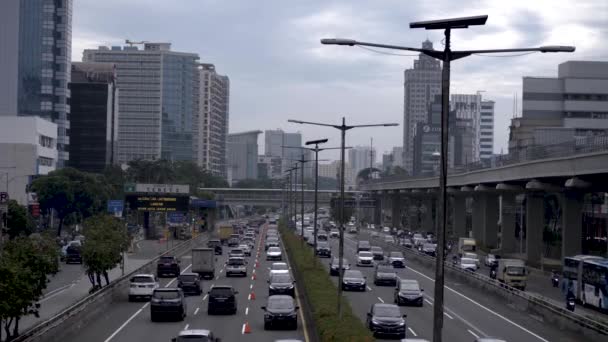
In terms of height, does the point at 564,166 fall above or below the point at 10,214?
above

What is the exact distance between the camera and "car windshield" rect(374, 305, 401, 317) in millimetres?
33750

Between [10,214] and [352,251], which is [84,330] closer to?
[10,214]

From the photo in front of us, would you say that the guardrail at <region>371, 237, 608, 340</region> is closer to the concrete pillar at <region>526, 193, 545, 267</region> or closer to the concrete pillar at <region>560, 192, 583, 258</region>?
the concrete pillar at <region>560, 192, 583, 258</region>

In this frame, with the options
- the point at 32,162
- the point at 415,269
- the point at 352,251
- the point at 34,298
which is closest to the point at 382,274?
the point at 415,269

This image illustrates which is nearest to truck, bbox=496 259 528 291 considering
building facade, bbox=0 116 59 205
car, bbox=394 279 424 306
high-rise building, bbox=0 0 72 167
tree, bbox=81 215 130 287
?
car, bbox=394 279 424 306

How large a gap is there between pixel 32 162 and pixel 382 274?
54.3 metres

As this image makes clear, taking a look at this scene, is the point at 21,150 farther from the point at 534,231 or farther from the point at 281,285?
the point at 281,285

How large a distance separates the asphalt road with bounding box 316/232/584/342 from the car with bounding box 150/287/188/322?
25.5 ft

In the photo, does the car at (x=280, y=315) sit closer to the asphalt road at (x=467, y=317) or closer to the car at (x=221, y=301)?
the asphalt road at (x=467, y=317)

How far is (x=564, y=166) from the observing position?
59.7 m

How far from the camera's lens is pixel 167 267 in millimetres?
63281

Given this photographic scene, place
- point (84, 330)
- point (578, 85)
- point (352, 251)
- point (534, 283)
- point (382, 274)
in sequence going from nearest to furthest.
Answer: point (84, 330)
point (382, 274)
point (534, 283)
point (352, 251)
point (578, 85)

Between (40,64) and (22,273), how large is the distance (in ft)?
375

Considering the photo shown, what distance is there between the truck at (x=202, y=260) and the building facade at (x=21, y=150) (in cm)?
3803
